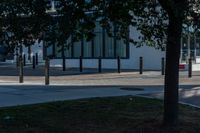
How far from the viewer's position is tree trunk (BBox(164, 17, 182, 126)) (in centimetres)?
969

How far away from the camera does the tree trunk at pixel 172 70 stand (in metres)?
9.69

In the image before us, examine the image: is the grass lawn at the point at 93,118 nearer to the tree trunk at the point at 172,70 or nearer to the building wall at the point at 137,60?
the tree trunk at the point at 172,70

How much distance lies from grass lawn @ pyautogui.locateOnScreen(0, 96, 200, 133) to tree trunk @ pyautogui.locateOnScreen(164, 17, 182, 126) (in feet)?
0.96

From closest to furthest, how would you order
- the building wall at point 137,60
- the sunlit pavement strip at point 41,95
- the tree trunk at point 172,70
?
the tree trunk at point 172,70 → the sunlit pavement strip at point 41,95 → the building wall at point 137,60

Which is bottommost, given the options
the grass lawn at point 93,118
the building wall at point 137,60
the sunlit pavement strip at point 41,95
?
the grass lawn at point 93,118

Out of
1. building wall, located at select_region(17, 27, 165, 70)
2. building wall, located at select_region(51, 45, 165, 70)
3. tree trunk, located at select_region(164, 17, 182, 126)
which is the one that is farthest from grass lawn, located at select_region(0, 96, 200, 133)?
building wall, located at select_region(51, 45, 165, 70)

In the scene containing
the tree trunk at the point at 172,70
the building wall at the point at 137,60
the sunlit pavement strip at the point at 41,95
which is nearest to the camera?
the tree trunk at the point at 172,70

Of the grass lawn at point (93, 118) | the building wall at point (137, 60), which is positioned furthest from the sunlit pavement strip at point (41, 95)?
the building wall at point (137, 60)

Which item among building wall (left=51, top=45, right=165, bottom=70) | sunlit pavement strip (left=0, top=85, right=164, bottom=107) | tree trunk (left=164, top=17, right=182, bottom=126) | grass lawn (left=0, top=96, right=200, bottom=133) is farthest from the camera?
building wall (left=51, top=45, right=165, bottom=70)

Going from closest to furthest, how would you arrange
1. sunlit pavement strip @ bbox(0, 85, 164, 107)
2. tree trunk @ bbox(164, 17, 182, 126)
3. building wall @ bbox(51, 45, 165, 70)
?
tree trunk @ bbox(164, 17, 182, 126), sunlit pavement strip @ bbox(0, 85, 164, 107), building wall @ bbox(51, 45, 165, 70)

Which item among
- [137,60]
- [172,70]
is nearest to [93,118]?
[172,70]

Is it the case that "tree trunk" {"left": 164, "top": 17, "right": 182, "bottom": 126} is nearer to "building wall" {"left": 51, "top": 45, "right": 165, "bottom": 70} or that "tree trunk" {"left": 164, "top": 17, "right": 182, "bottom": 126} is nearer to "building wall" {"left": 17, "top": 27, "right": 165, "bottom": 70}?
"building wall" {"left": 17, "top": 27, "right": 165, "bottom": 70}

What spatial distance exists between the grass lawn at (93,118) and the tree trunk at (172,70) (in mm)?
293

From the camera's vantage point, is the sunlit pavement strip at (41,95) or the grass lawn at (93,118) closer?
the grass lawn at (93,118)
